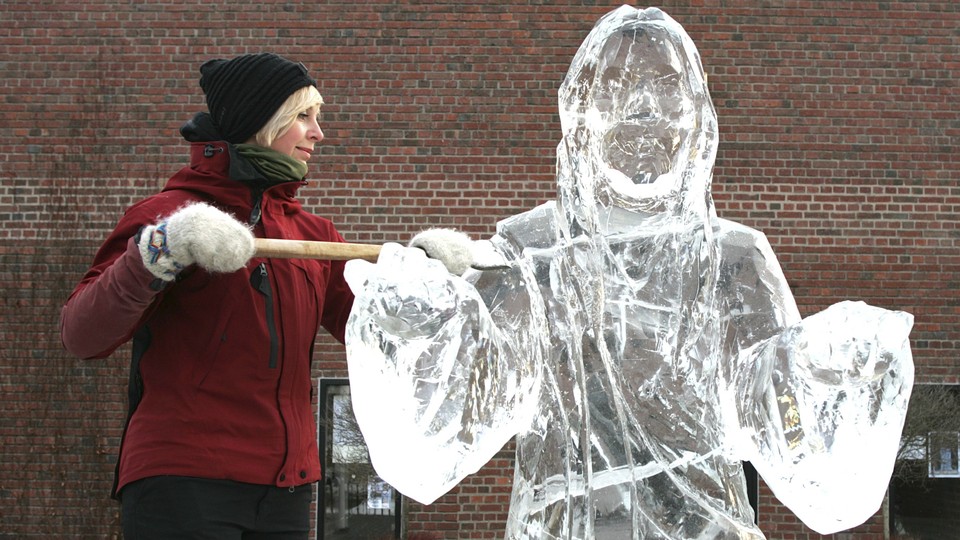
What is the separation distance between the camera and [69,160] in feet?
24.0

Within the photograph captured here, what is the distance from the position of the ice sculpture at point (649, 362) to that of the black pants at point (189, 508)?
494 mm

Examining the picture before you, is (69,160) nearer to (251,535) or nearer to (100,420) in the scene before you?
(100,420)

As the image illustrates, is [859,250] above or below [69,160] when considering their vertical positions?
below

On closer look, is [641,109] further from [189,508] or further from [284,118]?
[189,508]

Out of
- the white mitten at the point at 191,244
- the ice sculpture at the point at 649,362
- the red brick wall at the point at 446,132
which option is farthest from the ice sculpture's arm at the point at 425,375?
the red brick wall at the point at 446,132

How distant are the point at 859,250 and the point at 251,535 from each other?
5.95 metres

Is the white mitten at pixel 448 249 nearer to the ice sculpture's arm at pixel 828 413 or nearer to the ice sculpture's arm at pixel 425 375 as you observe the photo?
the ice sculpture's arm at pixel 425 375

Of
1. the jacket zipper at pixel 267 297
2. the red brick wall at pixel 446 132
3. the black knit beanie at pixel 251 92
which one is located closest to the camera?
the jacket zipper at pixel 267 297

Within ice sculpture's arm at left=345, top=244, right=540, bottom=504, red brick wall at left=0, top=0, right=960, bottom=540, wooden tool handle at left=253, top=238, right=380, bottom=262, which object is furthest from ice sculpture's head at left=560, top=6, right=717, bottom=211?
red brick wall at left=0, top=0, right=960, bottom=540

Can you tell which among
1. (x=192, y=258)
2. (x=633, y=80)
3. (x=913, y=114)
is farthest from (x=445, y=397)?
(x=913, y=114)

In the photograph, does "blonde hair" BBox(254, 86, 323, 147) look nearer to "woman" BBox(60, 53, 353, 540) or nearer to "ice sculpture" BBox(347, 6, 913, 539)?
"woman" BBox(60, 53, 353, 540)

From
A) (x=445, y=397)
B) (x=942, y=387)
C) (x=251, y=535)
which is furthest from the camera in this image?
(x=942, y=387)

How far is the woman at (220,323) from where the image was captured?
81.9 inches

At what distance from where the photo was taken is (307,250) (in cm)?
218
